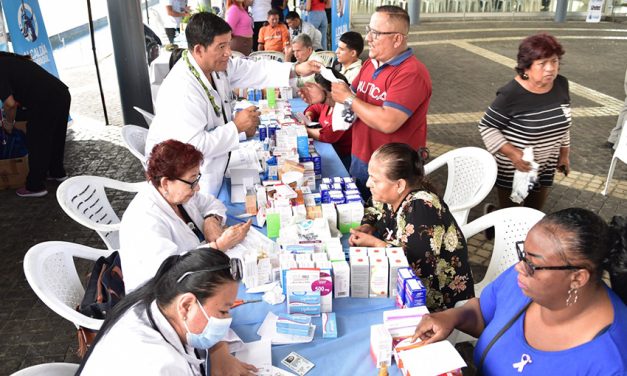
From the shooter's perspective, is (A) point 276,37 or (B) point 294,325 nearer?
(B) point 294,325

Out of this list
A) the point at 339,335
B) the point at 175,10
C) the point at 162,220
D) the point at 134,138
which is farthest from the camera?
the point at 175,10

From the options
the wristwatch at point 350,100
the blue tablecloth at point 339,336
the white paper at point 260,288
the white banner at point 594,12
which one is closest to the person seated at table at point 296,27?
the wristwatch at point 350,100

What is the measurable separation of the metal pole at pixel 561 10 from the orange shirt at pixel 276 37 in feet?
45.4

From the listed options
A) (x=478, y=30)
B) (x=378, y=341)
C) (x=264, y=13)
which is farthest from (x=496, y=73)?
(x=378, y=341)

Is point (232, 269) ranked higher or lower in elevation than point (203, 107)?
lower

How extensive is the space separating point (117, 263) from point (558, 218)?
6.96 ft

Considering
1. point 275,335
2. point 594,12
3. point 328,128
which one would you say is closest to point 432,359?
point 275,335

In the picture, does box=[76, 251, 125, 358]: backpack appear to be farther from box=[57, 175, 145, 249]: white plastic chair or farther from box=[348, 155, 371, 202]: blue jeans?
box=[348, 155, 371, 202]: blue jeans

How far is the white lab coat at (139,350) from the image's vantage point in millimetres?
1581

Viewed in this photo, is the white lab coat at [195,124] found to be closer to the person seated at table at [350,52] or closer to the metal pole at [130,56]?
the person seated at table at [350,52]

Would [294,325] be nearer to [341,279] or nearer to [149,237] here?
[341,279]

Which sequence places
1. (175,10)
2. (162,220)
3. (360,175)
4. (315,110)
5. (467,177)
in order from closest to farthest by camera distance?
(162,220) → (360,175) → (467,177) → (315,110) → (175,10)

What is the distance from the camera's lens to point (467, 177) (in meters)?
3.91

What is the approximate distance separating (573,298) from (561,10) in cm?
2013
